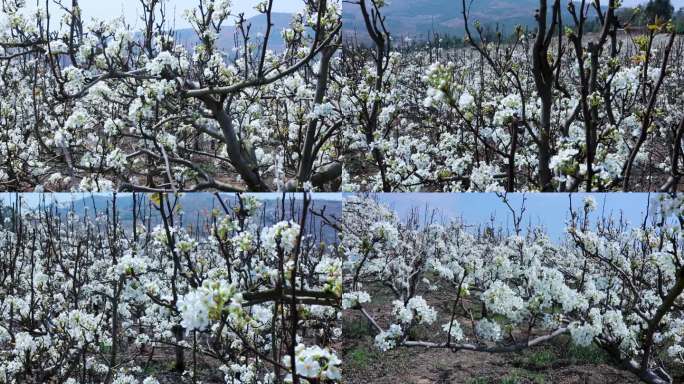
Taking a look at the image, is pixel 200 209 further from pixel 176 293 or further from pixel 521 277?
pixel 521 277

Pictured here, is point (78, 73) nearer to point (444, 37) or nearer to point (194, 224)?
point (194, 224)

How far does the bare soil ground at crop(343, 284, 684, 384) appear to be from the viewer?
117 inches

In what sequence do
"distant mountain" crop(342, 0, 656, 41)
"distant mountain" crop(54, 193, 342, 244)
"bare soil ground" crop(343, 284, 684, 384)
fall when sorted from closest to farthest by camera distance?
"distant mountain" crop(54, 193, 342, 244)
"bare soil ground" crop(343, 284, 684, 384)
"distant mountain" crop(342, 0, 656, 41)

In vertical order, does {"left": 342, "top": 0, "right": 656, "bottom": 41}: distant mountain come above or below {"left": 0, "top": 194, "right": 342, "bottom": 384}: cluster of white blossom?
above

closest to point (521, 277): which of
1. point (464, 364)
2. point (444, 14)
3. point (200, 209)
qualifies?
point (464, 364)

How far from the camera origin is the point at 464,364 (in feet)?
10.2

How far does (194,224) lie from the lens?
257 cm

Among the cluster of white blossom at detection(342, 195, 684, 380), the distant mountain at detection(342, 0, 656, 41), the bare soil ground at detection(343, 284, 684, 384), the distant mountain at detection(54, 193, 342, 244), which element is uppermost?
the distant mountain at detection(342, 0, 656, 41)

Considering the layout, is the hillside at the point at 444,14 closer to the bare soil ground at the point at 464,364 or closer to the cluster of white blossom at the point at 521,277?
the cluster of white blossom at the point at 521,277

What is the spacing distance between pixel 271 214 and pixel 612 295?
6.61 ft

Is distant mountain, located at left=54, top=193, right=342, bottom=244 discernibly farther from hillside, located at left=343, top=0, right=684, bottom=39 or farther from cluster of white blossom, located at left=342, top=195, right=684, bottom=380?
hillside, located at left=343, top=0, right=684, bottom=39

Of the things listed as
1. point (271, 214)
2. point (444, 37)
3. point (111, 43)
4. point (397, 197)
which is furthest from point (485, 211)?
point (444, 37)

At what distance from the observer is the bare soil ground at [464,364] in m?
2.96

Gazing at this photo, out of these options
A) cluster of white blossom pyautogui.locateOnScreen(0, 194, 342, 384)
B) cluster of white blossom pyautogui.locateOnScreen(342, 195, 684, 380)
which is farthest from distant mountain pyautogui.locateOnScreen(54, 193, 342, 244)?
cluster of white blossom pyautogui.locateOnScreen(342, 195, 684, 380)
